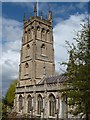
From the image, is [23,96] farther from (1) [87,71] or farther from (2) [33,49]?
(1) [87,71]

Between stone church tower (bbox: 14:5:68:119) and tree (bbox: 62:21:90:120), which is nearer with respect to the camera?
tree (bbox: 62:21:90:120)

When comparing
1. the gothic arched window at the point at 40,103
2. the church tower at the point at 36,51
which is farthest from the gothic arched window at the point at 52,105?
the church tower at the point at 36,51

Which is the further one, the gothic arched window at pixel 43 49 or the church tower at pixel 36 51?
the gothic arched window at pixel 43 49

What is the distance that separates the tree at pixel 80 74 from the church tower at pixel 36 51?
24.4 metres

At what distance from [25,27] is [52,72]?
12503 mm

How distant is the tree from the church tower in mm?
24368

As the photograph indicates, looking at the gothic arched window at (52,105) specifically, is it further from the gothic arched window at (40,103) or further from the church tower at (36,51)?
the church tower at (36,51)

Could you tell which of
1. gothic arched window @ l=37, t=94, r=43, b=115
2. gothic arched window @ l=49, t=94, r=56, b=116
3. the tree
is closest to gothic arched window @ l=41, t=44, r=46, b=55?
gothic arched window @ l=37, t=94, r=43, b=115

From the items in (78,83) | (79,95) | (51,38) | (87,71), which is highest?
(51,38)

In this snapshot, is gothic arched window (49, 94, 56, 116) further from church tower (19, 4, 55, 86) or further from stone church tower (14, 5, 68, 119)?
church tower (19, 4, 55, 86)

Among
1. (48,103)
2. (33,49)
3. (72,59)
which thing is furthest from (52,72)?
(72,59)

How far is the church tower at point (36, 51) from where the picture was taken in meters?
36.2

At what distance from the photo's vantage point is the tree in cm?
904

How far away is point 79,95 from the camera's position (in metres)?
9.15
